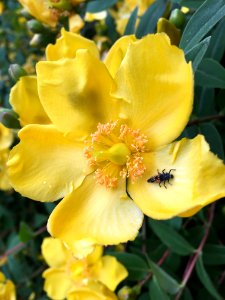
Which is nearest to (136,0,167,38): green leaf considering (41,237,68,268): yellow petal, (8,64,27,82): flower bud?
(8,64,27,82): flower bud

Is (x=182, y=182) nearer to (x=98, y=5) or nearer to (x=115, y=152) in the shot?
(x=115, y=152)

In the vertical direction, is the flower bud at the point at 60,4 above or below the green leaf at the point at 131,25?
above

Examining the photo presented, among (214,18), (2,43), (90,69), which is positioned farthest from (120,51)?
(2,43)

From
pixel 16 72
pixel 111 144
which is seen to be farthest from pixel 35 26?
pixel 111 144

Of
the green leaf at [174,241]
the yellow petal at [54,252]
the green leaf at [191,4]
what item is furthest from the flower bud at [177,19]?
the yellow petal at [54,252]

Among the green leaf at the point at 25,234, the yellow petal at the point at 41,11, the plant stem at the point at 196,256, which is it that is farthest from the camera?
the green leaf at the point at 25,234

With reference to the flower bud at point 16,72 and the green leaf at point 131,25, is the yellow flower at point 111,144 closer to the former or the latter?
the flower bud at point 16,72

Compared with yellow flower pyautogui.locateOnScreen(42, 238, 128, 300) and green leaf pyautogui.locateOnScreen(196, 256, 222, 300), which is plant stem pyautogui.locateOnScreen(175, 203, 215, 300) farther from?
yellow flower pyautogui.locateOnScreen(42, 238, 128, 300)
